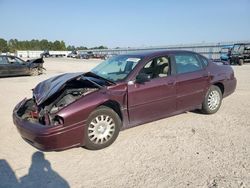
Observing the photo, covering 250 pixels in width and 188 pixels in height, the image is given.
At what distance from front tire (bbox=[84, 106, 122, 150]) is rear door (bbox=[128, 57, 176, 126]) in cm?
39

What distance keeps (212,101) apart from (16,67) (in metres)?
13.3

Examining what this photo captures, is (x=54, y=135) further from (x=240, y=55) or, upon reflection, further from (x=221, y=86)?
(x=240, y=55)

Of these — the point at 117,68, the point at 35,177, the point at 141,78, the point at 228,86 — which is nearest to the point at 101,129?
the point at 141,78

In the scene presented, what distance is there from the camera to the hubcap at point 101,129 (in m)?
4.53

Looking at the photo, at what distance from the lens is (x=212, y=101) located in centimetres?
644

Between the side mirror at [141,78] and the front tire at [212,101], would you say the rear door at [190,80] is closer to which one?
the front tire at [212,101]

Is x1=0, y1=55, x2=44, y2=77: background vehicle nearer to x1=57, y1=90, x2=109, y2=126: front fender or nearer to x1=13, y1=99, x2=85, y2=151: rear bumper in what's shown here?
x1=13, y1=99, x2=85, y2=151: rear bumper

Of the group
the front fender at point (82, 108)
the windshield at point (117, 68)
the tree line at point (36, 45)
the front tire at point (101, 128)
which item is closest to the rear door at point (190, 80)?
the windshield at point (117, 68)

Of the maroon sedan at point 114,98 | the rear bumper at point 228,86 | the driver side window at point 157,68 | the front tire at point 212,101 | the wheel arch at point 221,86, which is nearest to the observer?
the maroon sedan at point 114,98

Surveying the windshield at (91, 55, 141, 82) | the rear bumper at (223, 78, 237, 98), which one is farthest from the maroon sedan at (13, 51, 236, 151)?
the rear bumper at (223, 78, 237, 98)

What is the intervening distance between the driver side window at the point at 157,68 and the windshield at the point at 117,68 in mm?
259

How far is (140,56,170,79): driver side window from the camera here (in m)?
5.43

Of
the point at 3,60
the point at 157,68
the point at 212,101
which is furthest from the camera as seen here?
the point at 3,60

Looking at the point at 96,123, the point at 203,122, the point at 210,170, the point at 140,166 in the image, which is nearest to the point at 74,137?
the point at 96,123
